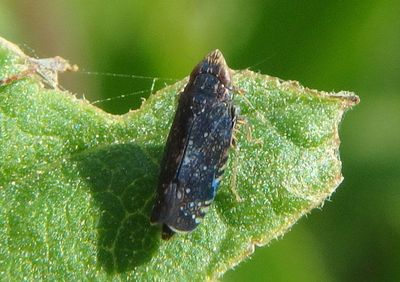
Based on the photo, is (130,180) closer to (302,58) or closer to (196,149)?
(196,149)

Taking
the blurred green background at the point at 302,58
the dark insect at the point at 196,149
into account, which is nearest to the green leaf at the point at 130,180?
the dark insect at the point at 196,149

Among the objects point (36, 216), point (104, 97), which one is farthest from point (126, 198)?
point (104, 97)

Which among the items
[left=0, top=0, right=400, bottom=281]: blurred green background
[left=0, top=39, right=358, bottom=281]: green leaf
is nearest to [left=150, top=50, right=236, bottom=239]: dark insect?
[left=0, top=39, right=358, bottom=281]: green leaf

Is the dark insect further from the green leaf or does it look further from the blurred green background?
the blurred green background

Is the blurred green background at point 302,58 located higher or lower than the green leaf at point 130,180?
higher

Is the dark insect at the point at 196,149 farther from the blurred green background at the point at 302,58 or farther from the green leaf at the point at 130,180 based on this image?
the blurred green background at the point at 302,58

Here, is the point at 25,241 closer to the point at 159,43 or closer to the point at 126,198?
the point at 126,198
